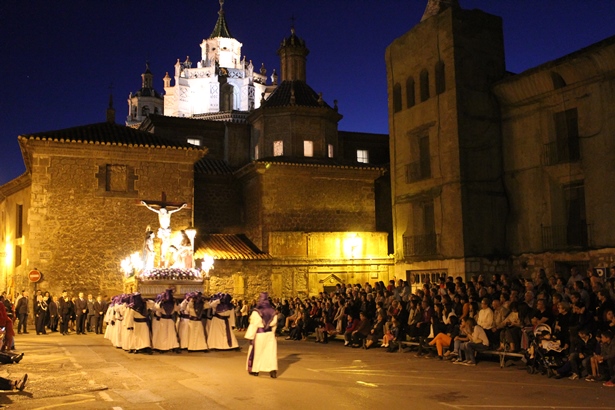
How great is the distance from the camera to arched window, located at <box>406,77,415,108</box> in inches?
1061

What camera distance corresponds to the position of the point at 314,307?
22.7 metres

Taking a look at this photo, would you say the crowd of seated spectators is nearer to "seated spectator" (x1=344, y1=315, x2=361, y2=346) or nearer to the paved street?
"seated spectator" (x1=344, y1=315, x2=361, y2=346)

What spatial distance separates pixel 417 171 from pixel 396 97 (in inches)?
151

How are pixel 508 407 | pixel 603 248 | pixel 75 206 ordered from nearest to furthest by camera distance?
1. pixel 508 407
2. pixel 603 248
3. pixel 75 206

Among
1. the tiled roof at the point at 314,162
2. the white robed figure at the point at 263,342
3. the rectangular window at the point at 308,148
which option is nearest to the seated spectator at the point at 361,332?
the white robed figure at the point at 263,342

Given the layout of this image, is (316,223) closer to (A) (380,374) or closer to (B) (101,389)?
(A) (380,374)

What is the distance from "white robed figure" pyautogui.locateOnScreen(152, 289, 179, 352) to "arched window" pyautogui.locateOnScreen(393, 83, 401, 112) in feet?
47.6

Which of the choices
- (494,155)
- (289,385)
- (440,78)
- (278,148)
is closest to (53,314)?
(278,148)

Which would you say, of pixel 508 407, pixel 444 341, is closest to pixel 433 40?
pixel 444 341

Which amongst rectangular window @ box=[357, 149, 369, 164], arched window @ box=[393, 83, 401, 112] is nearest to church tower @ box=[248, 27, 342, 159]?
rectangular window @ box=[357, 149, 369, 164]

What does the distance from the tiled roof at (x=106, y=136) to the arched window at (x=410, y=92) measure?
9778 mm

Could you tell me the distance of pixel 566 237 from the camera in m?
21.8

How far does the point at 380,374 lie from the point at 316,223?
19515 mm

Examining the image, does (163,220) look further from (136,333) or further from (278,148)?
(278,148)
